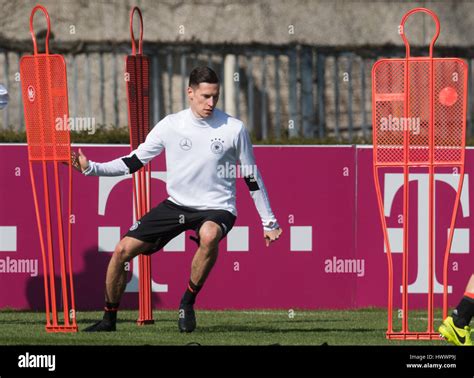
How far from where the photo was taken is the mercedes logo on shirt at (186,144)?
418 inches

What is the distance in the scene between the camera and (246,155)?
10.7m

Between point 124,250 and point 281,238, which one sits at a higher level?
point 124,250

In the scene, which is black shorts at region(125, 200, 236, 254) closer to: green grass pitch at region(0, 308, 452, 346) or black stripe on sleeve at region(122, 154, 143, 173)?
black stripe on sleeve at region(122, 154, 143, 173)

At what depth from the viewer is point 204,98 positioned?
34.7ft

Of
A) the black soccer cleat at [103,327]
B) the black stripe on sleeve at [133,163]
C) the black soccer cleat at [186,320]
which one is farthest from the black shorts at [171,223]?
the black soccer cleat at [103,327]

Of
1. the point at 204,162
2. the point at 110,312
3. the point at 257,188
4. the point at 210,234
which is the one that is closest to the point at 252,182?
the point at 257,188

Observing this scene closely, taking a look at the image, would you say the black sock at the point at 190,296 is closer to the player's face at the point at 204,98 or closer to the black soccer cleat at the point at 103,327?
the black soccer cleat at the point at 103,327

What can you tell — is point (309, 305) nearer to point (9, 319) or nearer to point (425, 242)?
point (425, 242)

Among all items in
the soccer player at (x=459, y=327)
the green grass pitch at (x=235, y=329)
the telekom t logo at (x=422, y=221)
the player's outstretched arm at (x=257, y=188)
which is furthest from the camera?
the telekom t logo at (x=422, y=221)

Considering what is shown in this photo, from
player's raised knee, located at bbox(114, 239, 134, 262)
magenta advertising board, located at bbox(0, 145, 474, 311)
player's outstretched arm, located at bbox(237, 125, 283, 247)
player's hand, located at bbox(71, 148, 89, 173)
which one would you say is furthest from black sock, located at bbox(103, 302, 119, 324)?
magenta advertising board, located at bbox(0, 145, 474, 311)

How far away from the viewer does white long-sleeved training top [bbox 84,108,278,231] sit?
10.6 meters

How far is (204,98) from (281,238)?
130 inches

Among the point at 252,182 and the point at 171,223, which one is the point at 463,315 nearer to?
the point at 252,182

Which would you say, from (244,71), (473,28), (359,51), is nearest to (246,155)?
(244,71)
